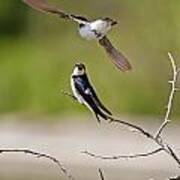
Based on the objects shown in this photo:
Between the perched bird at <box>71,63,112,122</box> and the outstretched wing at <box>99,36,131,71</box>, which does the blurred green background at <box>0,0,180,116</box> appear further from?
the outstretched wing at <box>99,36,131,71</box>

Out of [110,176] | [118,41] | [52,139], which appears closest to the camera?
[110,176]

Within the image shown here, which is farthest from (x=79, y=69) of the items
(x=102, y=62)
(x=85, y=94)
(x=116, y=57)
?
(x=102, y=62)

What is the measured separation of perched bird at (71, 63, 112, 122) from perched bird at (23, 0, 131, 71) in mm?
67

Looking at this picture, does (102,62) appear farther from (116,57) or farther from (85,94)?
(116,57)

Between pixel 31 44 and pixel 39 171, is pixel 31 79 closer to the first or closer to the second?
pixel 31 44

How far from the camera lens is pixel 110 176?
3834mm

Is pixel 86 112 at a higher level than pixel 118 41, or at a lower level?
lower

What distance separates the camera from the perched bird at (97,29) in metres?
0.82

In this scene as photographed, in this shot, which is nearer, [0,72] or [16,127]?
[16,127]

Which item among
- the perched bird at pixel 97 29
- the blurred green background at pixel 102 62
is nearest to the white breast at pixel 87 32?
the perched bird at pixel 97 29

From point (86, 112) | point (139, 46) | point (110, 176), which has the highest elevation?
point (139, 46)

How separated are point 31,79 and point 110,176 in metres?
1.24

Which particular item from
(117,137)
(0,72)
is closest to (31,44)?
(0,72)

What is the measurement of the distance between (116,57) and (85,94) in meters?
0.11
